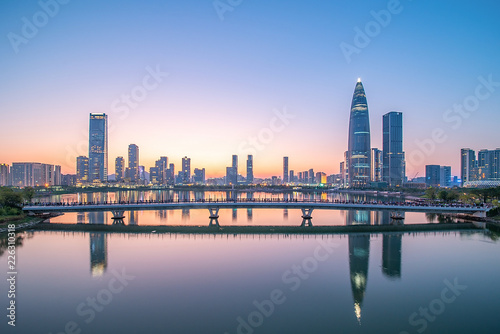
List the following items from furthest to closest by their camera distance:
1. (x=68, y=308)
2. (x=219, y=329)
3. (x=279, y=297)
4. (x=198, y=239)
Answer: (x=198, y=239) → (x=279, y=297) → (x=68, y=308) → (x=219, y=329)

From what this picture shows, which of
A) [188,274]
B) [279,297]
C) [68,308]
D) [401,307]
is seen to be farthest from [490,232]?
[68,308]

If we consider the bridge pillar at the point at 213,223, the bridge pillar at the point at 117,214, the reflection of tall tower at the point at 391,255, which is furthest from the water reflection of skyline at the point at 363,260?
the bridge pillar at the point at 117,214

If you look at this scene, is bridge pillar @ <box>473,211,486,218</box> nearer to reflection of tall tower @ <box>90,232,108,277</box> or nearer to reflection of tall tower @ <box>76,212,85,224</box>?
reflection of tall tower @ <box>90,232,108,277</box>

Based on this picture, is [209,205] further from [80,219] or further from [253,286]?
[253,286]

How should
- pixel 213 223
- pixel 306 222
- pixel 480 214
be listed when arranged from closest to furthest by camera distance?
pixel 213 223, pixel 306 222, pixel 480 214

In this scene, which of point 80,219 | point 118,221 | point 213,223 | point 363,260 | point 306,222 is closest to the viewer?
point 363,260

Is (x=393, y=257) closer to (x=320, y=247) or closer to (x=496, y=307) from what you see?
(x=320, y=247)

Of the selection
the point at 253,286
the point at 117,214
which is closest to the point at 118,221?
the point at 117,214
